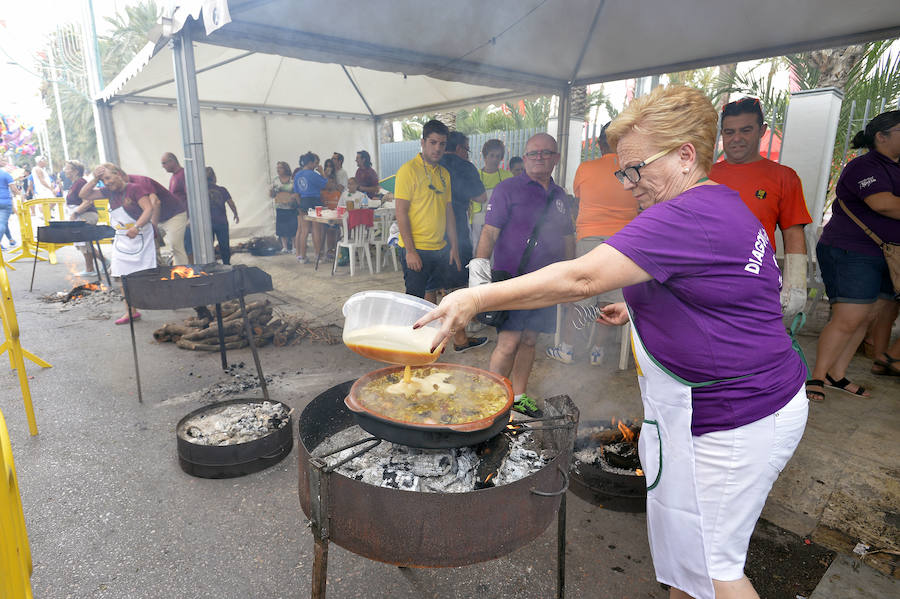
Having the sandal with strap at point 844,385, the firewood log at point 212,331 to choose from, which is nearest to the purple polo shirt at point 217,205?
the firewood log at point 212,331

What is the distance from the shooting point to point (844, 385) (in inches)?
170

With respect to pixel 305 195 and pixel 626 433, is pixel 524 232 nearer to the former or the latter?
pixel 626 433

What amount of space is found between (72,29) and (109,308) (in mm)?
33413

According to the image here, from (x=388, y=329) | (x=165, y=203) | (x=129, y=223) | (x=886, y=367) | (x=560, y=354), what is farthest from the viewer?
(x=165, y=203)

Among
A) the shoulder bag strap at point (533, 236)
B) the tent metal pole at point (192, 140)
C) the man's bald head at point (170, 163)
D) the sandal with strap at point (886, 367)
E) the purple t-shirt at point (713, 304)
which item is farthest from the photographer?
the man's bald head at point (170, 163)

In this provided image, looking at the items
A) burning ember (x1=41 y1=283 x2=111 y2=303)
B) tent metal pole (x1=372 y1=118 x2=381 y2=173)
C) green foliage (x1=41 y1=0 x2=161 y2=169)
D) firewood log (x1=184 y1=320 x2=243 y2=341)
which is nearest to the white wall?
tent metal pole (x1=372 y1=118 x2=381 y2=173)

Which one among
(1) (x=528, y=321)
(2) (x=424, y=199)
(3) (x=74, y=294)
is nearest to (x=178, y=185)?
(3) (x=74, y=294)

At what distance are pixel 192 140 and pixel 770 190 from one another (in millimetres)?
5357

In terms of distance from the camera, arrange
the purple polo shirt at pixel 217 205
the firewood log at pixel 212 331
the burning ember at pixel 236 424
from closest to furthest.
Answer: the burning ember at pixel 236 424 < the firewood log at pixel 212 331 < the purple polo shirt at pixel 217 205

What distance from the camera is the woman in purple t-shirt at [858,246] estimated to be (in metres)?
3.61

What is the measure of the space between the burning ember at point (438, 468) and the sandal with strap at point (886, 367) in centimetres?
445

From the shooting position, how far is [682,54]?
221 inches

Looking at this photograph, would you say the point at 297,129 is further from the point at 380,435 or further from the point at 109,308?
the point at 380,435

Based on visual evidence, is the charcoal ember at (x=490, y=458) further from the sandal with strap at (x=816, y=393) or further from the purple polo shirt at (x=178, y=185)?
the purple polo shirt at (x=178, y=185)
